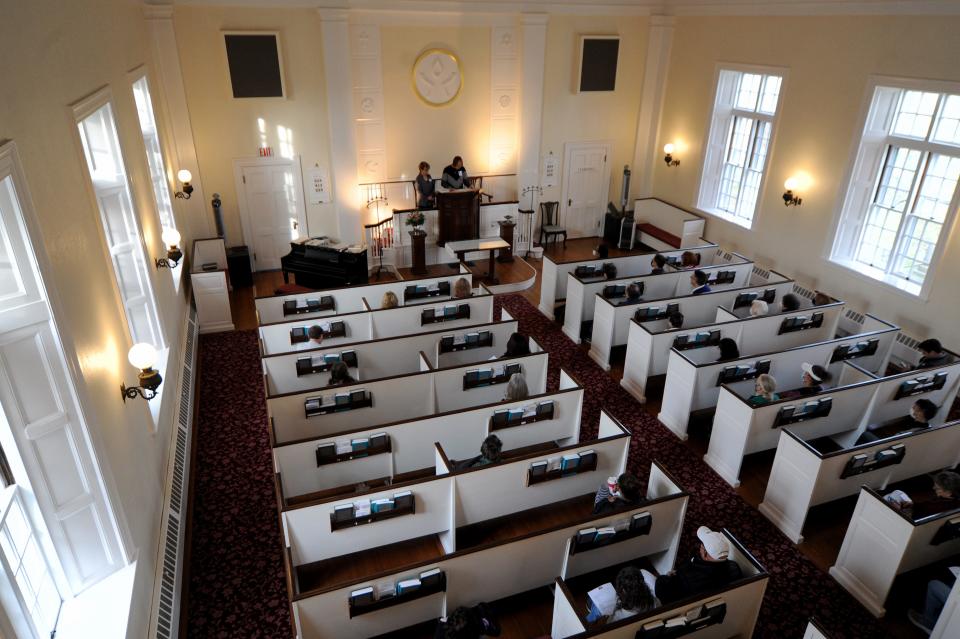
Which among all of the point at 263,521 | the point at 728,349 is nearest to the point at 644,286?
the point at 728,349

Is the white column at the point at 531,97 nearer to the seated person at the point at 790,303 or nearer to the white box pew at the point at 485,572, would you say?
the seated person at the point at 790,303

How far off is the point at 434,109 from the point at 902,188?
808cm

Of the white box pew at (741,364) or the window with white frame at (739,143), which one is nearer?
the white box pew at (741,364)

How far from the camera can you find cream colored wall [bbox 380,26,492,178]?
11.5 m

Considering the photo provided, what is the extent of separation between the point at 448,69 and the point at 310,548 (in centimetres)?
969

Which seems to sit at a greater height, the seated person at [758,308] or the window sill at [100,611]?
the seated person at [758,308]

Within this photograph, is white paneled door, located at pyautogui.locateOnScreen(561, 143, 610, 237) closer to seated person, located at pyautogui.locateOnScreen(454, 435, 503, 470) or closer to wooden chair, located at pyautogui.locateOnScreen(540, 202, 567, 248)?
wooden chair, located at pyautogui.locateOnScreen(540, 202, 567, 248)

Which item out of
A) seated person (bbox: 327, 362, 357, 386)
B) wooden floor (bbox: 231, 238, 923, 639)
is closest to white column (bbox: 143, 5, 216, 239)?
seated person (bbox: 327, 362, 357, 386)

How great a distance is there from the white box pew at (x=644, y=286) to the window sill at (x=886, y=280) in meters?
1.48

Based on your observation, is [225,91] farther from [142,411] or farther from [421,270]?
[142,411]

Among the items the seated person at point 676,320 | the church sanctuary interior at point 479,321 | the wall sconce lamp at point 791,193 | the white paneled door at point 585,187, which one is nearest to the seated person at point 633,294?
the church sanctuary interior at point 479,321

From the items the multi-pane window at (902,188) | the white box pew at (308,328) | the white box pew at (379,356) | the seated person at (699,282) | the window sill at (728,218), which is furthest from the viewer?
the window sill at (728,218)

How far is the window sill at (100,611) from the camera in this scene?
346 centimetres

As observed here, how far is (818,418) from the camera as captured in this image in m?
6.55
